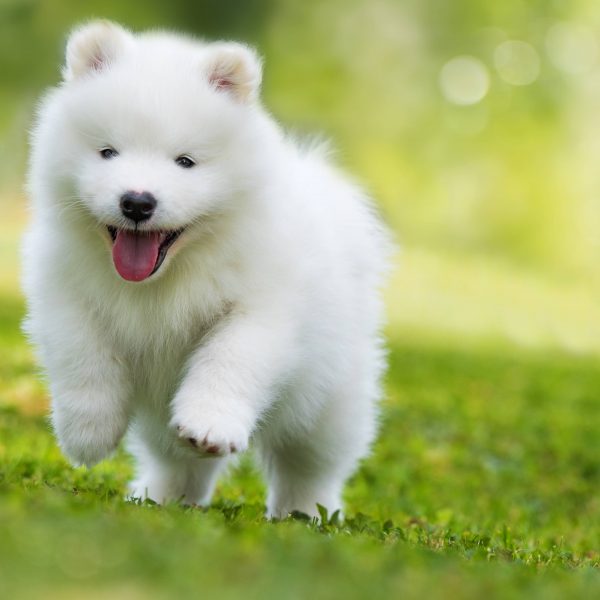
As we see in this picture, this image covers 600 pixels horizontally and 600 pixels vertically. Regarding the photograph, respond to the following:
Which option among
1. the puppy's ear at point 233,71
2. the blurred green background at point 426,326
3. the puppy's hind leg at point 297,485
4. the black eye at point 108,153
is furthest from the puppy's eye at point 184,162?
the puppy's hind leg at point 297,485

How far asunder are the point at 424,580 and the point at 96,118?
210cm

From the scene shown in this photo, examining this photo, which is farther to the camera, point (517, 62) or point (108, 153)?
point (517, 62)

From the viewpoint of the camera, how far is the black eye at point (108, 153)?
4293 mm

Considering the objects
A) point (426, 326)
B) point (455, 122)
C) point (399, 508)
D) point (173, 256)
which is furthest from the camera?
point (455, 122)

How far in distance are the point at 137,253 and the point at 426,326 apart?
41.0 feet

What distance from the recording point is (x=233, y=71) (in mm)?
4613

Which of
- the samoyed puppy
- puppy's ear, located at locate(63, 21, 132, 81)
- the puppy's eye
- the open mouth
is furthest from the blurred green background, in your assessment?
the puppy's eye

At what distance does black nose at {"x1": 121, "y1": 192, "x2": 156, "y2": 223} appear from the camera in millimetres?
4129

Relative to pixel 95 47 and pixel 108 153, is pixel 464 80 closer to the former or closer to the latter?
pixel 95 47

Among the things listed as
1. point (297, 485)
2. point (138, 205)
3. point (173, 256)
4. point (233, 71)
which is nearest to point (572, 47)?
point (297, 485)

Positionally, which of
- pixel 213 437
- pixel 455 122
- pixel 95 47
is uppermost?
pixel 455 122

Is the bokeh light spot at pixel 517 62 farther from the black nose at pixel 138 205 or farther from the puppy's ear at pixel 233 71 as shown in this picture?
the black nose at pixel 138 205

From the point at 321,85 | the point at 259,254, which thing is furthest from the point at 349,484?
the point at 321,85

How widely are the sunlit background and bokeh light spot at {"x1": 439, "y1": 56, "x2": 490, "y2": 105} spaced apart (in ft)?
0.12
